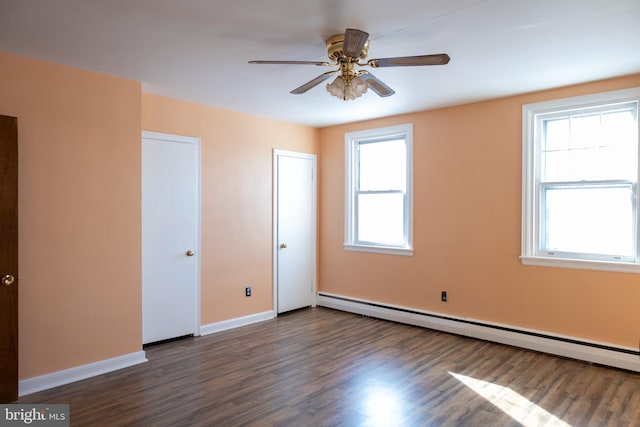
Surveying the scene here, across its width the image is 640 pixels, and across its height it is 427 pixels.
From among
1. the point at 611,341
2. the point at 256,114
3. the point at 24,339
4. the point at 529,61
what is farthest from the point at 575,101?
the point at 24,339

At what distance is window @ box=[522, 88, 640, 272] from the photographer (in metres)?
3.59

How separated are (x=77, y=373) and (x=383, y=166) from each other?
3924mm

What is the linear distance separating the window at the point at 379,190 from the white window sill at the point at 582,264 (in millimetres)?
1376

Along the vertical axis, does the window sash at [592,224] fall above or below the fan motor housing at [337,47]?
below

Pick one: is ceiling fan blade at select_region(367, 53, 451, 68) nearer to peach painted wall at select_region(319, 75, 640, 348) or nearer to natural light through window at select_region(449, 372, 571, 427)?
peach painted wall at select_region(319, 75, 640, 348)

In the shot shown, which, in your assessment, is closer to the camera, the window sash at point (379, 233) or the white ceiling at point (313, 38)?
the white ceiling at point (313, 38)

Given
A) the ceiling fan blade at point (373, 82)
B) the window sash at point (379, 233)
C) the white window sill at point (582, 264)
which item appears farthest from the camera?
the window sash at point (379, 233)

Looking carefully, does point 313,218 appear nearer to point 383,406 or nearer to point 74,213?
point 74,213

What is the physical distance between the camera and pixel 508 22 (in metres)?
2.50

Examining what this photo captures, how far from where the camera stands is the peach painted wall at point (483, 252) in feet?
12.1

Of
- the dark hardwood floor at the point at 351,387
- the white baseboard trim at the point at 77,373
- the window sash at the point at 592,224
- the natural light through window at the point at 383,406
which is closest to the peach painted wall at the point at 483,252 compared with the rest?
the window sash at the point at 592,224

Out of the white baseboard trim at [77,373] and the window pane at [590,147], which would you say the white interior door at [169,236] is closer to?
the white baseboard trim at [77,373]

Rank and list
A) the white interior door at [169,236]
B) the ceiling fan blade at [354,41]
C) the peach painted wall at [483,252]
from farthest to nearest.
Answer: the white interior door at [169,236]
the peach painted wall at [483,252]
the ceiling fan blade at [354,41]

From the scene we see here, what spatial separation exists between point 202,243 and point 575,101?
3.97 metres
